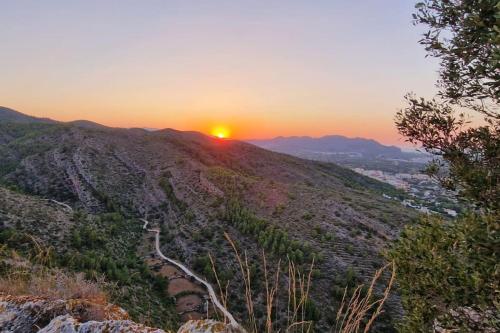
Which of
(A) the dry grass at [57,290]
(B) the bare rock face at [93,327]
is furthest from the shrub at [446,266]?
(A) the dry grass at [57,290]

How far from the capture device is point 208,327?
195 inches

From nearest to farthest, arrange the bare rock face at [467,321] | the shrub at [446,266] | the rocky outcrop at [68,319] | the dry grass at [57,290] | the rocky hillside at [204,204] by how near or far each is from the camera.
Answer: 1. the rocky outcrop at [68,319]
2. the bare rock face at [467,321]
3. the shrub at [446,266]
4. the dry grass at [57,290]
5. the rocky hillside at [204,204]

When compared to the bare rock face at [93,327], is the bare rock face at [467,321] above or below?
below

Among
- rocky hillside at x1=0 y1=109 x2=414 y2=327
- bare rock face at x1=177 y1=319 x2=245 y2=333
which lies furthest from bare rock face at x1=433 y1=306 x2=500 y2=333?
rocky hillside at x1=0 y1=109 x2=414 y2=327

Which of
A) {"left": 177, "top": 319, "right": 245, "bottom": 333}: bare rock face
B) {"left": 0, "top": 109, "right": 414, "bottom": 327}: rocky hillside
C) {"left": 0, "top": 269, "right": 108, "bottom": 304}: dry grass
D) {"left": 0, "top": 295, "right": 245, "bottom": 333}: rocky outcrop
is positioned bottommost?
{"left": 0, "top": 109, "right": 414, "bottom": 327}: rocky hillside

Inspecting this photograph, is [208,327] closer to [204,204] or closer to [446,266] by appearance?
[446,266]

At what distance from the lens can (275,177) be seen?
89125mm

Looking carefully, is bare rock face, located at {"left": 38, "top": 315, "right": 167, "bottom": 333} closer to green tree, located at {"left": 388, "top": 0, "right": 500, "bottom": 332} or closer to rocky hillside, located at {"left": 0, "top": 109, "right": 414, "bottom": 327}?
green tree, located at {"left": 388, "top": 0, "right": 500, "bottom": 332}

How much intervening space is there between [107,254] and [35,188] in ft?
109

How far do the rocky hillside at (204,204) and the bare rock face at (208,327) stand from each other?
25.4 m

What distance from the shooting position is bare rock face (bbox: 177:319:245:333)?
15.8 ft

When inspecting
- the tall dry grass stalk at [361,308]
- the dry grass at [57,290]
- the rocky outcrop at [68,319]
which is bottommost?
the dry grass at [57,290]

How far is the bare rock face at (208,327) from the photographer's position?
482cm

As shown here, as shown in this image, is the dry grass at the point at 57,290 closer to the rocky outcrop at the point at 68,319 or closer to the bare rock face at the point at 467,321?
the rocky outcrop at the point at 68,319
